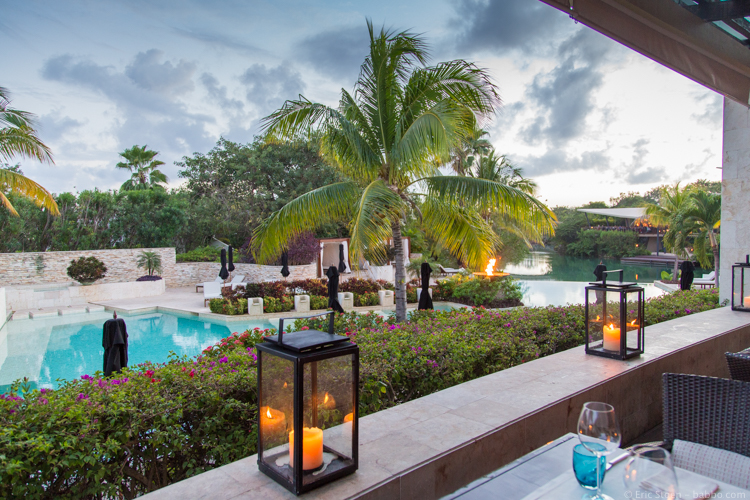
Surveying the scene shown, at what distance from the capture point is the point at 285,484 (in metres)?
1.69

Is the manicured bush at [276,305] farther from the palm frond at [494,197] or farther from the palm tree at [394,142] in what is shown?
the palm frond at [494,197]

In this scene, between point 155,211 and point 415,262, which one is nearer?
point 415,262

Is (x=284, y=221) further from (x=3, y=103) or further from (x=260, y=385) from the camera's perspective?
(x=3, y=103)

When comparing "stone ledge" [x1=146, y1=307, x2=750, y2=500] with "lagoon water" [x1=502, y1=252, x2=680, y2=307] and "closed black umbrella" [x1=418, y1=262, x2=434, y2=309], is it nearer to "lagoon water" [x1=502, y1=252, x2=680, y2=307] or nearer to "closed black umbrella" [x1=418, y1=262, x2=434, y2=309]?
"lagoon water" [x1=502, y1=252, x2=680, y2=307]

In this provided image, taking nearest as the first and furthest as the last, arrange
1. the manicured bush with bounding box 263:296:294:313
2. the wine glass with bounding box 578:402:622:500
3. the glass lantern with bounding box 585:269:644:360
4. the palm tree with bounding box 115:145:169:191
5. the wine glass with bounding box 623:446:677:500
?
the wine glass with bounding box 623:446:677:500 < the wine glass with bounding box 578:402:622:500 < the glass lantern with bounding box 585:269:644:360 < the manicured bush with bounding box 263:296:294:313 < the palm tree with bounding box 115:145:169:191

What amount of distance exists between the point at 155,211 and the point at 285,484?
20.3m

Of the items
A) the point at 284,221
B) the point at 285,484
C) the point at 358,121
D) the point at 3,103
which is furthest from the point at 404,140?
the point at 3,103

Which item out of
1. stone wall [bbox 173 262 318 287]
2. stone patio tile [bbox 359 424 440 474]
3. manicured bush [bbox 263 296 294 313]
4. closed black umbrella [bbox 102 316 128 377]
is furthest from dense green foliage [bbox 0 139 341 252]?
stone patio tile [bbox 359 424 440 474]

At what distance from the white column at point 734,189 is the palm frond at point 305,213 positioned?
6101mm

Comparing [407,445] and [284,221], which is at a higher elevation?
[284,221]

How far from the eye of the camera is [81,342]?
9.50 meters

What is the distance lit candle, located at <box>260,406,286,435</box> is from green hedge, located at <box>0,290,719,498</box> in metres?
0.77

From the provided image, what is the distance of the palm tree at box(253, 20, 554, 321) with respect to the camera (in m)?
6.28

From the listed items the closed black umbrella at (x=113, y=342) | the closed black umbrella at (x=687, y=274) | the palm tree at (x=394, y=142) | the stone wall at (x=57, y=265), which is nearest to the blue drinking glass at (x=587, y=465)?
the closed black umbrella at (x=113, y=342)
